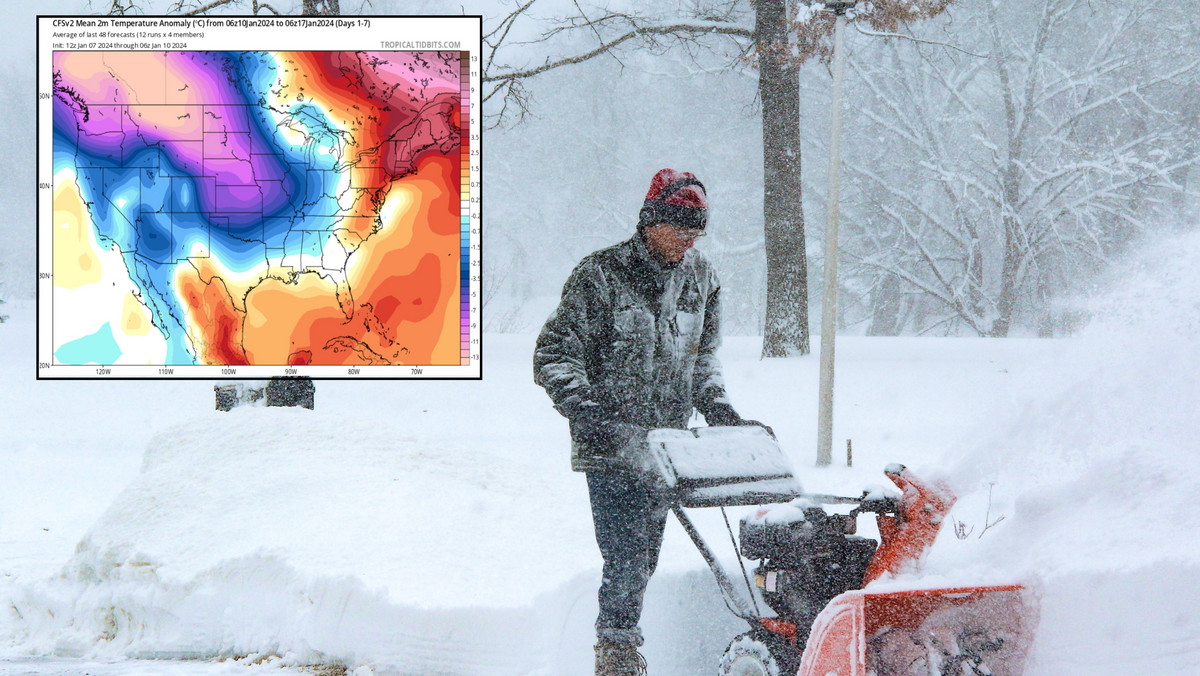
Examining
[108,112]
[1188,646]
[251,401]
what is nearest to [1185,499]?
[1188,646]

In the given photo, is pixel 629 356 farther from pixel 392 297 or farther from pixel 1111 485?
pixel 392 297

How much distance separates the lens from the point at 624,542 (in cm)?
359

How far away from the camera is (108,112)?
6.44 meters

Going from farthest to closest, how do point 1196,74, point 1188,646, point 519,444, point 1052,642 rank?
1. point 1196,74
2. point 519,444
3. point 1052,642
4. point 1188,646

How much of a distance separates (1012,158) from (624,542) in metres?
23.5

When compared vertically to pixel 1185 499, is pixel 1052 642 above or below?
below

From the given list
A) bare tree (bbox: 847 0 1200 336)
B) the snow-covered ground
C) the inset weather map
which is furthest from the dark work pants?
bare tree (bbox: 847 0 1200 336)

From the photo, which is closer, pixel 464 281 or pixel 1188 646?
pixel 1188 646

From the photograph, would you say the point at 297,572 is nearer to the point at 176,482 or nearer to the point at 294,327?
the point at 176,482

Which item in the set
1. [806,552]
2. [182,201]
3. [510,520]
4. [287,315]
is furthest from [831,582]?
[182,201]

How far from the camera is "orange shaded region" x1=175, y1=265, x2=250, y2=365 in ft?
21.4

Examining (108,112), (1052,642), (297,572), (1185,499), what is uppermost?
(108,112)

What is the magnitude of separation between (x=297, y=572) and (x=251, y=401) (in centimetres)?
462

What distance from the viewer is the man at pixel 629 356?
353cm
